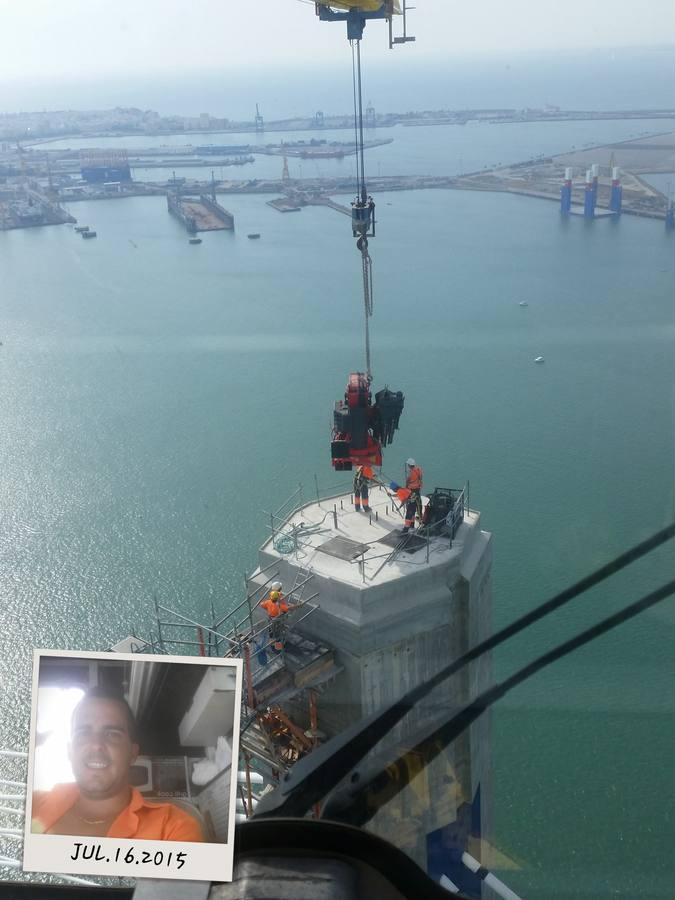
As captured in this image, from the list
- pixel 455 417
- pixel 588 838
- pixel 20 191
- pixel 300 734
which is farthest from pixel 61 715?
pixel 20 191

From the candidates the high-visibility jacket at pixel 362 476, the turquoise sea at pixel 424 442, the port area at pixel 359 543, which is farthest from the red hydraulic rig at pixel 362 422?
the turquoise sea at pixel 424 442

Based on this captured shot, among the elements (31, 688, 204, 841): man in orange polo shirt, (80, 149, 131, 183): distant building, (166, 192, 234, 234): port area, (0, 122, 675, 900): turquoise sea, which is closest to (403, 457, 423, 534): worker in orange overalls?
(0, 122, 675, 900): turquoise sea

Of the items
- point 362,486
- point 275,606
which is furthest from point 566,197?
point 275,606

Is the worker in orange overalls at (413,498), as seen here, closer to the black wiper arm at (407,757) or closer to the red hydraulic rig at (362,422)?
the red hydraulic rig at (362,422)

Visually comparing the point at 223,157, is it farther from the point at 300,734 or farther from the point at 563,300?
the point at 300,734

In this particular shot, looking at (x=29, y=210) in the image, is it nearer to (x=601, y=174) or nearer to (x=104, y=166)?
(x=104, y=166)
